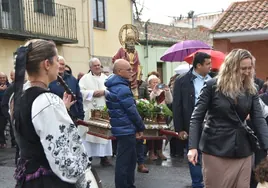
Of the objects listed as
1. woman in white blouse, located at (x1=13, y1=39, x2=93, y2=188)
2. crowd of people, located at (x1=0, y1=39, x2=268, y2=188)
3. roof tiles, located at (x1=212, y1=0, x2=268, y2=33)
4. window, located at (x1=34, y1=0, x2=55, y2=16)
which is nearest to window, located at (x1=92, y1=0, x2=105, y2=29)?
window, located at (x1=34, y1=0, x2=55, y2=16)

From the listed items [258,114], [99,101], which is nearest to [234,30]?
[99,101]

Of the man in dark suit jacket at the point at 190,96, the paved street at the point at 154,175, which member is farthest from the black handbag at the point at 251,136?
the paved street at the point at 154,175

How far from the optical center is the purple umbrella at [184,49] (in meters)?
11.3

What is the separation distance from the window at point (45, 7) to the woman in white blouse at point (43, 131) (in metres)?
14.5

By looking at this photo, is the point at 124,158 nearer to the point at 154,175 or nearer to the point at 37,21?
the point at 154,175

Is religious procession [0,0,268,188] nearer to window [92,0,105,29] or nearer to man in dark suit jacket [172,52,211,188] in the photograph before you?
man in dark suit jacket [172,52,211,188]

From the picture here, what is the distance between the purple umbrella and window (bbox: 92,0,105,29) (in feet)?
28.8

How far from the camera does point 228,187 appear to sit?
4.13 metres

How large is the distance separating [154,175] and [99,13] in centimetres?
1404

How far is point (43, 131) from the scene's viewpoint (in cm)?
265

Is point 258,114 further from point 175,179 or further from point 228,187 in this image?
point 175,179

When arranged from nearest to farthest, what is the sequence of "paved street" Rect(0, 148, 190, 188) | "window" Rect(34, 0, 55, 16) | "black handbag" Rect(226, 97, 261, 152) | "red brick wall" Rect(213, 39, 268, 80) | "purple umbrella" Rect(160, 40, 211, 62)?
"black handbag" Rect(226, 97, 261, 152) → "paved street" Rect(0, 148, 190, 188) → "purple umbrella" Rect(160, 40, 211, 62) → "red brick wall" Rect(213, 39, 268, 80) → "window" Rect(34, 0, 55, 16)

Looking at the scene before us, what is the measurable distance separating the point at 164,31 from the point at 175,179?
23195 mm

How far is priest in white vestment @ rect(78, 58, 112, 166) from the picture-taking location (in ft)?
26.5
